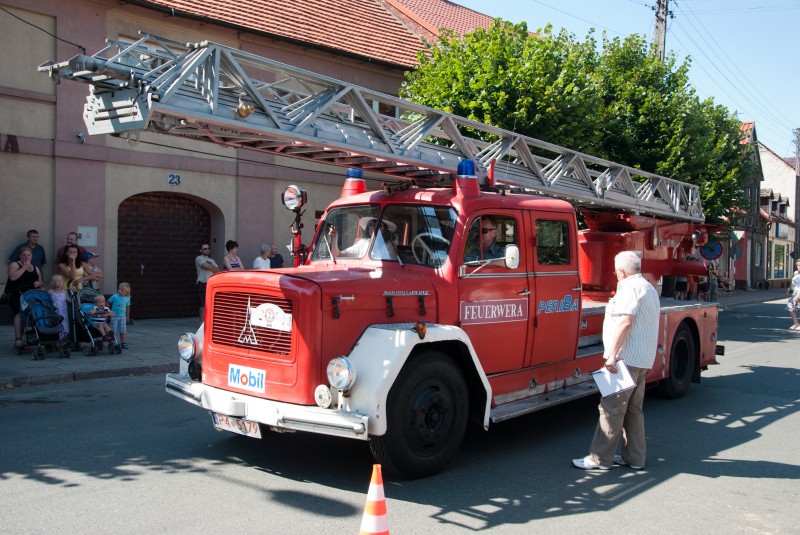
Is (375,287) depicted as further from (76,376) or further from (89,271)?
(89,271)

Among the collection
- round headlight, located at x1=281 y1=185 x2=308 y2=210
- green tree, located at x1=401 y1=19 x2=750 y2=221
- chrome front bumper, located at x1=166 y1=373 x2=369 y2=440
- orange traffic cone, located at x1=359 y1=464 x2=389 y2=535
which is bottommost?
orange traffic cone, located at x1=359 y1=464 x2=389 y2=535

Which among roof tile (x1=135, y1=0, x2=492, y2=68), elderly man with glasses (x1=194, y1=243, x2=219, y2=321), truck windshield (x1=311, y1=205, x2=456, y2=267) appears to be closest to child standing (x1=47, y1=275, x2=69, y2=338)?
elderly man with glasses (x1=194, y1=243, x2=219, y2=321)

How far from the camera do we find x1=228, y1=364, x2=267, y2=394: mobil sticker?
18.0ft

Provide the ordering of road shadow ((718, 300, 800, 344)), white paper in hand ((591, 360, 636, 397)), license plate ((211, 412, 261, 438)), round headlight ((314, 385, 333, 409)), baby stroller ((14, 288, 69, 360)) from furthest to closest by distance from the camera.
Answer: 1. road shadow ((718, 300, 800, 344))
2. baby stroller ((14, 288, 69, 360))
3. white paper in hand ((591, 360, 636, 397))
4. license plate ((211, 412, 261, 438))
5. round headlight ((314, 385, 333, 409))

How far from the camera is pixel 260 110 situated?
5.91 meters

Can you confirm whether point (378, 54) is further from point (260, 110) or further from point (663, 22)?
point (260, 110)

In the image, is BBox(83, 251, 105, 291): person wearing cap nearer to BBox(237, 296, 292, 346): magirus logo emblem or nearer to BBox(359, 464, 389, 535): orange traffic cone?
BBox(237, 296, 292, 346): magirus logo emblem

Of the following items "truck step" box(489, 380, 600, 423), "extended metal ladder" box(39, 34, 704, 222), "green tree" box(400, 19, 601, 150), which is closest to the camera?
"extended metal ladder" box(39, 34, 704, 222)

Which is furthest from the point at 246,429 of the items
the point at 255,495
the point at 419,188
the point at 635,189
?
the point at 635,189

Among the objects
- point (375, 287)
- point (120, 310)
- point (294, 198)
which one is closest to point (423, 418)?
point (375, 287)

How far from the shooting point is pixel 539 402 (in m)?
6.60

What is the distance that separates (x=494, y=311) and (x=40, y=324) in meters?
7.57

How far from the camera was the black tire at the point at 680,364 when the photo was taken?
8.91 m

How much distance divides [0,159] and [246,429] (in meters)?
10.6
